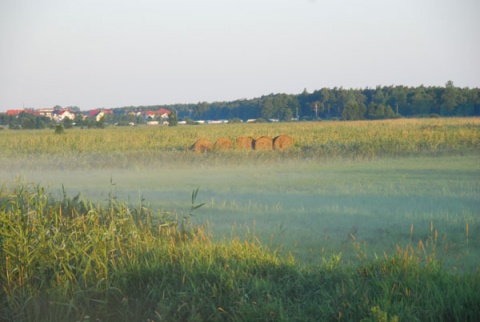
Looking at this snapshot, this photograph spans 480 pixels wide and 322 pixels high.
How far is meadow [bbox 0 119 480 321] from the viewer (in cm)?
446

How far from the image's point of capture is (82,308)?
4.86 metres

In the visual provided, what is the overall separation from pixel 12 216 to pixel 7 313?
1464 mm

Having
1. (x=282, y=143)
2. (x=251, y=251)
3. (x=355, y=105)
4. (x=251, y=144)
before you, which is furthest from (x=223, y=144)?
(x=355, y=105)

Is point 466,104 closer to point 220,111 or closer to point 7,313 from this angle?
point 220,111

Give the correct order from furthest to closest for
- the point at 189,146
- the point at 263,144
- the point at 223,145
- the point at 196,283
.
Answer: the point at 189,146 < the point at 263,144 < the point at 223,145 < the point at 196,283

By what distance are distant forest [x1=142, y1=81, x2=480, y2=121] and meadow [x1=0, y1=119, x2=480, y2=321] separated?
45011mm

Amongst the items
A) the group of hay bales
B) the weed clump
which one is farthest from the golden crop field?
the weed clump

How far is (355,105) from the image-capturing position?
57906 mm

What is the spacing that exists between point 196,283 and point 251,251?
2.44ft

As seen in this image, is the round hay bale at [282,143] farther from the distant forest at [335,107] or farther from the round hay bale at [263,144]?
the distant forest at [335,107]

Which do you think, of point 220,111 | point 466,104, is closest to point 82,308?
point 466,104

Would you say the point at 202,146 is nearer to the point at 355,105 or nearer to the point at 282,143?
the point at 282,143

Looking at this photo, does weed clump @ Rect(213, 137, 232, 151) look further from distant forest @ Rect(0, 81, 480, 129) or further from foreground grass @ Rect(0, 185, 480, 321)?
distant forest @ Rect(0, 81, 480, 129)

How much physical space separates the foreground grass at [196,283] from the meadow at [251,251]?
1cm
